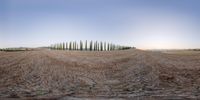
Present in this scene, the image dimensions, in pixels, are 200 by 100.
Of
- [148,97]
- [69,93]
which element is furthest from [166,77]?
[69,93]

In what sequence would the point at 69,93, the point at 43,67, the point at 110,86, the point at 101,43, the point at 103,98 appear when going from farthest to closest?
1. the point at 101,43
2. the point at 43,67
3. the point at 110,86
4. the point at 69,93
5. the point at 103,98

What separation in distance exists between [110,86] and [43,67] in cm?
417

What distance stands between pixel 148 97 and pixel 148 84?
6.21 ft

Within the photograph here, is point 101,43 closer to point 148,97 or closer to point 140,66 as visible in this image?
point 140,66

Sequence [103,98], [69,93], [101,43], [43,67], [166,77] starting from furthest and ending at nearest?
[101,43]
[43,67]
[166,77]
[69,93]
[103,98]

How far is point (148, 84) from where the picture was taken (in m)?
10.6

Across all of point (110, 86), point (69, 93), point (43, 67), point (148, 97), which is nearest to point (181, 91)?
point (148, 97)

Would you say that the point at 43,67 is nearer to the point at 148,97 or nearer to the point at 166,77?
the point at 166,77

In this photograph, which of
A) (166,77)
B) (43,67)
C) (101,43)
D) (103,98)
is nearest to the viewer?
(103,98)

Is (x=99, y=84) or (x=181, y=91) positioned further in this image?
(x=99, y=84)

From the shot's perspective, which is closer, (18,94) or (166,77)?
(18,94)

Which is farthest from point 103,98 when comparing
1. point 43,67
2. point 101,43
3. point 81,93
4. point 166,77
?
point 101,43

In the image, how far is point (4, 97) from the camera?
8.65m

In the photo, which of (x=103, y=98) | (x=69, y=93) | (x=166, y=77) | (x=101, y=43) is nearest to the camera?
(x=103, y=98)
